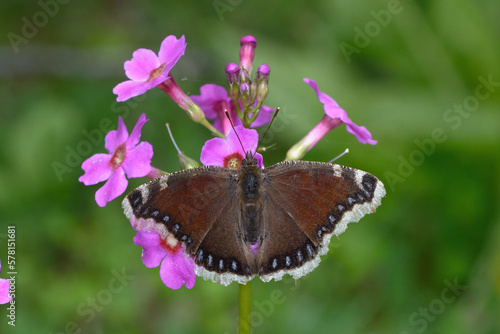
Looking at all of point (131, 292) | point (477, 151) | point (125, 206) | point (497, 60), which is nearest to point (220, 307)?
point (131, 292)

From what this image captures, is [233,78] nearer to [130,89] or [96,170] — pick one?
[130,89]

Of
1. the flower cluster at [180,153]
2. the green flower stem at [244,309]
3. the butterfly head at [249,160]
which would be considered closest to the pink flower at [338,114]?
the flower cluster at [180,153]

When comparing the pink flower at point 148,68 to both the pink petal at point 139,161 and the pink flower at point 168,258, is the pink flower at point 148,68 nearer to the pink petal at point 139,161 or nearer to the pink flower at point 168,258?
the pink petal at point 139,161

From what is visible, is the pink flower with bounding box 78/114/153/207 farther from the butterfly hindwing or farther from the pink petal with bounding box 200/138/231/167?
the butterfly hindwing

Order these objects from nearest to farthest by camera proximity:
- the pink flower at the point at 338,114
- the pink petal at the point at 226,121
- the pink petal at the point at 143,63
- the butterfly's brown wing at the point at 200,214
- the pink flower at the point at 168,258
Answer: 1. the butterfly's brown wing at the point at 200,214
2. the pink flower at the point at 168,258
3. the pink flower at the point at 338,114
4. the pink petal at the point at 143,63
5. the pink petal at the point at 226,121

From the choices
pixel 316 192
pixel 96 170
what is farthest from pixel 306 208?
pixel 96 170

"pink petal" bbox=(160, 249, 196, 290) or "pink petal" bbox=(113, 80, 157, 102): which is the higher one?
"pink petal" bbox=(113, 80, 157, 102)

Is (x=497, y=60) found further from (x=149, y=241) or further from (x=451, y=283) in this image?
(x=149, y=241)

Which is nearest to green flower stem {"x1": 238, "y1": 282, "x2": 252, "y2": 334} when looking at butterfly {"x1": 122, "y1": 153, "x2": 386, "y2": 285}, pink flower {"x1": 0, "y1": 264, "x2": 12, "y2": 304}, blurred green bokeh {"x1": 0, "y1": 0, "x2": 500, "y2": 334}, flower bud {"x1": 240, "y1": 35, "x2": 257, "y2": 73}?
butterfly {"x1": 122, "y1": 153, "x2": 386, "y2": 285}
